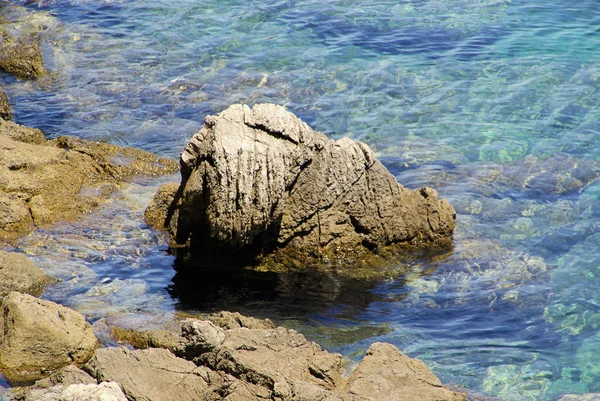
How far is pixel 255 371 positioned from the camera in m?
5.49

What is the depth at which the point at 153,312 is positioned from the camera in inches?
297

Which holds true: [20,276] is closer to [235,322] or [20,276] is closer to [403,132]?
[235,322]

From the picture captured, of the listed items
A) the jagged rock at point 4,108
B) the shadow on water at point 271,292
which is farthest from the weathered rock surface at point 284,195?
the jagged rock at point 4,108

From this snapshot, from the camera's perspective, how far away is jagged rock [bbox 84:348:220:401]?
5.46 m

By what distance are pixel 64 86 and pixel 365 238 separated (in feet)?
28.7

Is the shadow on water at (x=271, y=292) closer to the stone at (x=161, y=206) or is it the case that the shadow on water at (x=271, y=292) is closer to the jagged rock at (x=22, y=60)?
the stone at (x=161, y=206)

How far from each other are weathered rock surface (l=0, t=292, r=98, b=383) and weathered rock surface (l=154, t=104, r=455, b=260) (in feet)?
6.67

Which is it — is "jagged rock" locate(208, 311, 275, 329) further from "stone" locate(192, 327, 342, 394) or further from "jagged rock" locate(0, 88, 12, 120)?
"jagged rock" locate(0, 88, 12, 120)

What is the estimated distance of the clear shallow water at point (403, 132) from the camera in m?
7.66

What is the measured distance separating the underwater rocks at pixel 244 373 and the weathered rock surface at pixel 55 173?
12.3 feet

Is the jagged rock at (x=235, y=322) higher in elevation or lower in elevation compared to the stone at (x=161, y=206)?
lower

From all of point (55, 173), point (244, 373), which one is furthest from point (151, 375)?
point (55, 173)

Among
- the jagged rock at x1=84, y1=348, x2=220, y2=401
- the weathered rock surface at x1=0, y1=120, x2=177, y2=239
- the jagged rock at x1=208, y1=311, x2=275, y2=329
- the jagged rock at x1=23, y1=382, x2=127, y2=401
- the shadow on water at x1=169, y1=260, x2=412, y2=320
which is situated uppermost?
the weathered rock surface at x1=0, y1=120, x2=177, y2=239

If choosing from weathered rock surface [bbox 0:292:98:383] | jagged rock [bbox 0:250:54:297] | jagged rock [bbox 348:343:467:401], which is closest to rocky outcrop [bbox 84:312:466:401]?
jagged rock [bbox 348:343:467:401]
